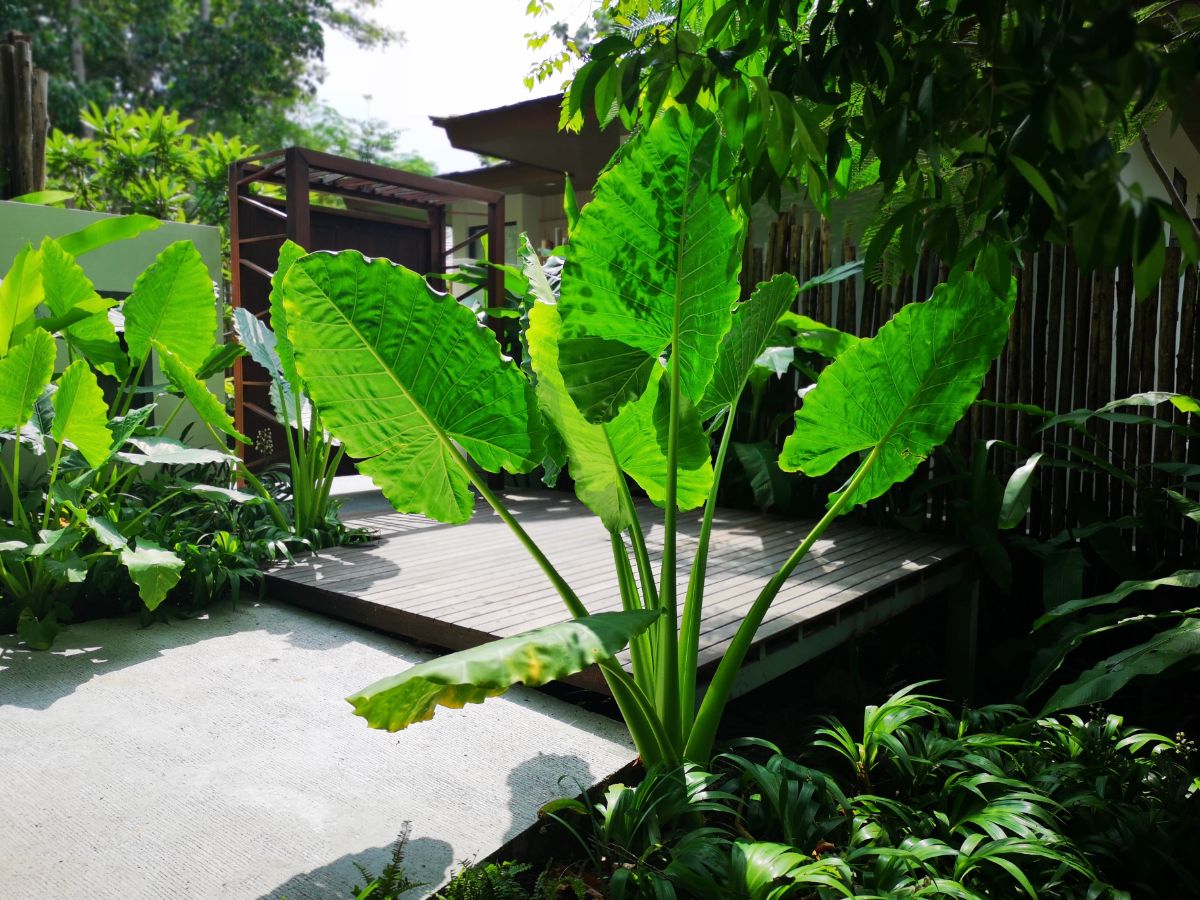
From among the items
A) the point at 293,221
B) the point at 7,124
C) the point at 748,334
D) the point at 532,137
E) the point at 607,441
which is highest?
the point at 532,137

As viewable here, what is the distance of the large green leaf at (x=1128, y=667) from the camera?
2.10 m

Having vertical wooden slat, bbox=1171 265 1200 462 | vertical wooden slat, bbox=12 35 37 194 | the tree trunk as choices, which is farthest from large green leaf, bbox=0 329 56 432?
the tree trunk

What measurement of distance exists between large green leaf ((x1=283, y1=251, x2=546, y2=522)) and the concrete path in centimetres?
62

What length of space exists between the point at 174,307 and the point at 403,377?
1.99 m

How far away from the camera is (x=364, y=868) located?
1646mm

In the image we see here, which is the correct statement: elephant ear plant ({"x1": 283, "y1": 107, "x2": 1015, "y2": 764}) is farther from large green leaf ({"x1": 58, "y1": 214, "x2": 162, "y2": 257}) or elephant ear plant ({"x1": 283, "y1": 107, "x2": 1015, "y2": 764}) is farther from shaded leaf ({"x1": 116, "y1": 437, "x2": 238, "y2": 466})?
large green leaf ({"x1": 58, "y1": 214, "x2": 162, "y2": 257})

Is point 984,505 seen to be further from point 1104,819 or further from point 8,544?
point 8,544

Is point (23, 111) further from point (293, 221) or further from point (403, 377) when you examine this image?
point (403, 377)

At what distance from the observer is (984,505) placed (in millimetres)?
3973

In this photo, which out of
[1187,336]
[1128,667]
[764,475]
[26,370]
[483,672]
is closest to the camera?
[483,672]

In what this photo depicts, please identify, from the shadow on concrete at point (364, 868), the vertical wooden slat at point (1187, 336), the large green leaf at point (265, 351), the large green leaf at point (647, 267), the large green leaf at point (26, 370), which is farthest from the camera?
the large green leaf at point (265, 351)

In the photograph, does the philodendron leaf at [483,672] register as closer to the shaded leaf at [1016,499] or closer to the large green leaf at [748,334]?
the large green leaf at [748,334]

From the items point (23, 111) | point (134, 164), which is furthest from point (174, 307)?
point (134, 164)

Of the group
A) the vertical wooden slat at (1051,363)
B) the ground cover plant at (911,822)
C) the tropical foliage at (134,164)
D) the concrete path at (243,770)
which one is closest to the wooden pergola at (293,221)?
the tropical foliage at (134,164)
